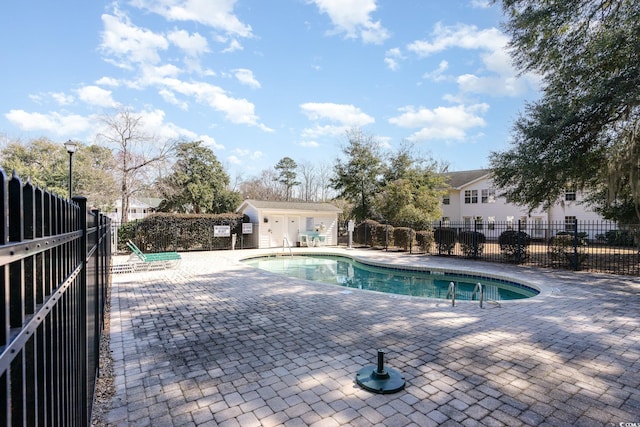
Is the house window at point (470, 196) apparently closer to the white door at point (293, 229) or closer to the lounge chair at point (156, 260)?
the white door at point (293, 229)

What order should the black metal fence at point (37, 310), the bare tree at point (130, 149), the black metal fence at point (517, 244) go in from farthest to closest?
the bare tree at point (130, 149)
the black metal fence at point (517, 244)
the black metal fence at point (37, 310)

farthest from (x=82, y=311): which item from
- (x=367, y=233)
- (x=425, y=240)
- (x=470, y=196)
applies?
(x=470, y=196)

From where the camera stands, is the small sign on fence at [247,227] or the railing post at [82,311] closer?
the railing post at [82,311]

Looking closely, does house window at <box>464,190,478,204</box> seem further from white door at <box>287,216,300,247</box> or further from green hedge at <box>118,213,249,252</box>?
green hedge at <box>118,213,249,252</box>

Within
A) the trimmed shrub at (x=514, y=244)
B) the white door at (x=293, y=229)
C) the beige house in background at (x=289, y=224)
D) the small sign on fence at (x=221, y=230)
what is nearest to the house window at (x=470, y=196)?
the beige house in background at (x=289, y=224)

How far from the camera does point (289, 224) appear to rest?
788 inches

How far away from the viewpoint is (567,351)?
14.5ft

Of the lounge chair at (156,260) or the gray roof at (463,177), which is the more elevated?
the gray roof at (463,177)

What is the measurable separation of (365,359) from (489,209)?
29.9 m

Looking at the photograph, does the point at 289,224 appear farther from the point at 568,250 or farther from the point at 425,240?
the point at 568,250

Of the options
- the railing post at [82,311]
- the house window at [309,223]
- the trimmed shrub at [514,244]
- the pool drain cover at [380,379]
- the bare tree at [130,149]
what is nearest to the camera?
the railing post at [82,311]

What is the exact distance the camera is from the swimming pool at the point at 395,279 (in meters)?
9.75

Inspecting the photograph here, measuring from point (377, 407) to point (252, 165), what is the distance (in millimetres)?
39770

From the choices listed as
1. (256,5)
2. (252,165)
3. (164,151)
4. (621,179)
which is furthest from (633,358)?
(252,165)
